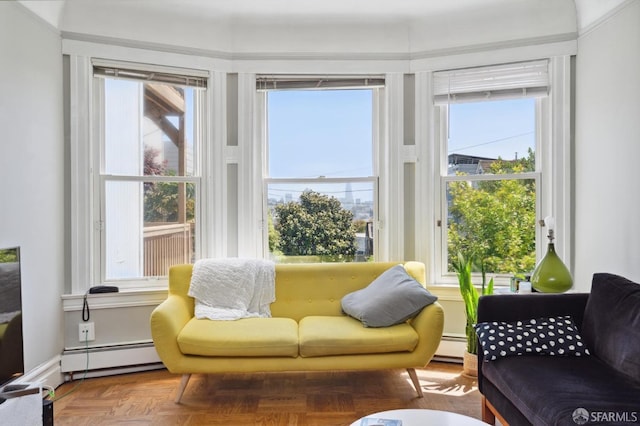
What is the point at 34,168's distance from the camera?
2.64 metres

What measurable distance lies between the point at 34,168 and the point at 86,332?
1163 millimetres

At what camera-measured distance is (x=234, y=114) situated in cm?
336

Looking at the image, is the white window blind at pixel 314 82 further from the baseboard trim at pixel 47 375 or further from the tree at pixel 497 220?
the baseboard trim at pixel 47 375

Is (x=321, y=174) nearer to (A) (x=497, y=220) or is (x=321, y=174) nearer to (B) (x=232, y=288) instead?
(B) (x=232, y=288)

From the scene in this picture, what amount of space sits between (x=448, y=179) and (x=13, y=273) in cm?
289

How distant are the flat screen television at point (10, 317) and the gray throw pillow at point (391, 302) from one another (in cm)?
188

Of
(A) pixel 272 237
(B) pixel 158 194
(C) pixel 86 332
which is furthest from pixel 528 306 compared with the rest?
(C) pixel 86 332

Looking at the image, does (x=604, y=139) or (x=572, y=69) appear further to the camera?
(x=572, y=69)

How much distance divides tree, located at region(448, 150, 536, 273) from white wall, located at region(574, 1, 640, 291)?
32cm

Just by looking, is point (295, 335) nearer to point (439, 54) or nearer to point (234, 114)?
point (234, 114)

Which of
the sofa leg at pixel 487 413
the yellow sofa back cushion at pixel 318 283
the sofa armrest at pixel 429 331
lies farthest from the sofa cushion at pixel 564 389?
the yellow sofa back cushion at pixel 318 283

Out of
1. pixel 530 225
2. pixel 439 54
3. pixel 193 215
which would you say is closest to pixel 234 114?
pixel 193 215

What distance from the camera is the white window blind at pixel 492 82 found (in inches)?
123

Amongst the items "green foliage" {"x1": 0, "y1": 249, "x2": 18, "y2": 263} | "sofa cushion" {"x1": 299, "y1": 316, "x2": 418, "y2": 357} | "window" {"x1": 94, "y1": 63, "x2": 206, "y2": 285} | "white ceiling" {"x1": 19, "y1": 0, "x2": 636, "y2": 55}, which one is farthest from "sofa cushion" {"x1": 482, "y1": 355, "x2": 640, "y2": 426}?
"green foliage" {"x1": 0, "y1": 249, "x2": 18, "y2": 263}
